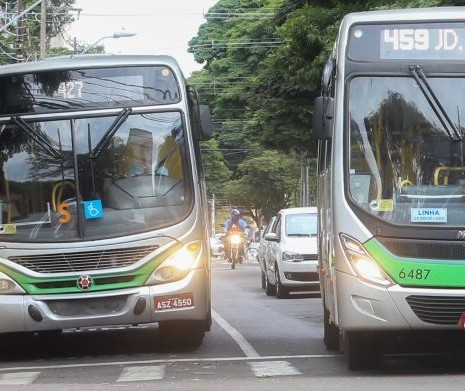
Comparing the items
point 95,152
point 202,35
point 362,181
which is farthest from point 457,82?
point 202,35

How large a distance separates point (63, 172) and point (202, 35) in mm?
46766

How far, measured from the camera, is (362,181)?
9.35m

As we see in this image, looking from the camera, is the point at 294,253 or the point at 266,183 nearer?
the point at 294,253

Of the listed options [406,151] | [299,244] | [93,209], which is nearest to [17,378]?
[93,209]

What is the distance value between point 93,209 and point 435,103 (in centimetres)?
373

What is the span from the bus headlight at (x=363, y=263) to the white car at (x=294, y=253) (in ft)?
34.4

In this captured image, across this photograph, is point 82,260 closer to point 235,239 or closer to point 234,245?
point 235,239

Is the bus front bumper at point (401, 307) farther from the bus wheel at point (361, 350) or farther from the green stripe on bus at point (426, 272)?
the bus wheel at point (361, 350)

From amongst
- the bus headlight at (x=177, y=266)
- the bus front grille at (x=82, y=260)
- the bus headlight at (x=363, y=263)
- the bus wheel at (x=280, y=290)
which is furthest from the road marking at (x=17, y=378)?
the bus wheel at (x=280, y=290)

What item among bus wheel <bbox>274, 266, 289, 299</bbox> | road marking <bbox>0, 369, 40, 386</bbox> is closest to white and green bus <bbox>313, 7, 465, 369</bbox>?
road marking <bbox>0, 369, 40, 386</bbox>

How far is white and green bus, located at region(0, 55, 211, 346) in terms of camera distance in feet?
36.3

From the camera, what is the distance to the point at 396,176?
9.27m

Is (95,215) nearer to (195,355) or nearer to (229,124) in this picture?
(195,355)

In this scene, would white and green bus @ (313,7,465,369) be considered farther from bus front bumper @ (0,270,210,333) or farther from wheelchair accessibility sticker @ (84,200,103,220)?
wheelchair accessibility sticker @ (84,200,103,220)
